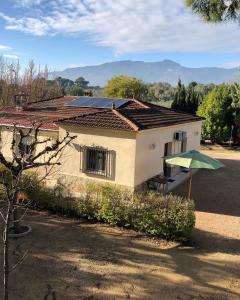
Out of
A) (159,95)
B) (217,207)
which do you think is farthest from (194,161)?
(159,95)

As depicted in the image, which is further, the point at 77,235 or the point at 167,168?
the point at 167,168

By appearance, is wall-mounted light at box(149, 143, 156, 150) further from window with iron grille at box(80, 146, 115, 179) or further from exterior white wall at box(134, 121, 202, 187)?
window with iron grille at box(80, 146, 115, 179)

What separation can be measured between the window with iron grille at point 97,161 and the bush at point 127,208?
5.92ft

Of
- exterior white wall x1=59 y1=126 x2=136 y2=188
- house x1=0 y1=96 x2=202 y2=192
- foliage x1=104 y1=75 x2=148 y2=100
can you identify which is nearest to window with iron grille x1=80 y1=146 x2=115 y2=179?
house x1=0 y1=96 x2=202 y2=192

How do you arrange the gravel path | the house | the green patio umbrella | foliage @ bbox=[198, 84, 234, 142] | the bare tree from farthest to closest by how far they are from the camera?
foliage @ bbox=[198, 84, 234, 142] < the house < the green patio umbrella < the gravel path < the bare tree

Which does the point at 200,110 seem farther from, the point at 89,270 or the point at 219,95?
the point at 89,270

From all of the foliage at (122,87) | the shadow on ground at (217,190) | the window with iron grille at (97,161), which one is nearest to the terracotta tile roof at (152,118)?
the window with iron grille at (97,161)

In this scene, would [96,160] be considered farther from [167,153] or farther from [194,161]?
[167,153]

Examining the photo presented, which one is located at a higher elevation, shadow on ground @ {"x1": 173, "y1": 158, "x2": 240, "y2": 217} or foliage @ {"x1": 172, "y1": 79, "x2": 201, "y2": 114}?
foliage @ {"x1": 172, "y1": 79, "x2": 201, "y2": 114}

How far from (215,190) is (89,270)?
10.8 metres

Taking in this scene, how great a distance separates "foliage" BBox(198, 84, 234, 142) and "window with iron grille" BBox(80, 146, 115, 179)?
19473 millimetres

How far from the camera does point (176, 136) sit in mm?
19625

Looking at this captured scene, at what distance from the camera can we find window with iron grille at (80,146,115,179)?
15.7 metres

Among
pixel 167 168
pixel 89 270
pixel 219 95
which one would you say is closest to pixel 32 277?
pixel 89 270
